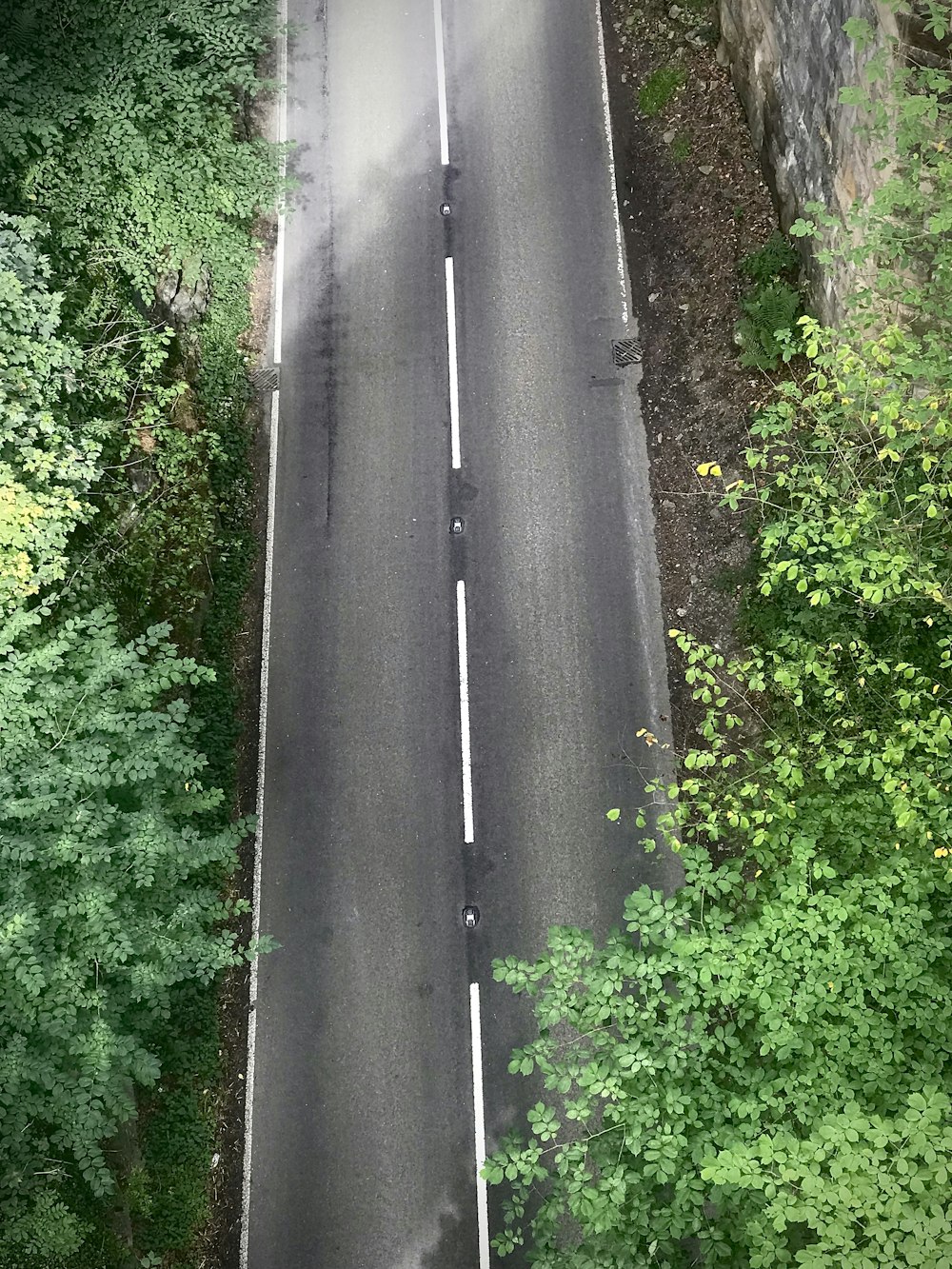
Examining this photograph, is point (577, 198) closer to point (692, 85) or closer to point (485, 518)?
point (692, 85)

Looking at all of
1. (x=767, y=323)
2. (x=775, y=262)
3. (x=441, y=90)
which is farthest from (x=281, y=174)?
(x=767, y=323)

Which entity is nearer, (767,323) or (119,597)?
(119,597)

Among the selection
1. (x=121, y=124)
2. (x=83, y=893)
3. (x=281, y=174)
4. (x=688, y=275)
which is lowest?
(x=83, y=893)

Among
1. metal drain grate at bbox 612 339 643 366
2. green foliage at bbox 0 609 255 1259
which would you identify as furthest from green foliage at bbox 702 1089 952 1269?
metal drain grate at bbox 612 339 643 366

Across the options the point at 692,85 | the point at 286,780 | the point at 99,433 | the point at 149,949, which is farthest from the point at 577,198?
the point at 149,949

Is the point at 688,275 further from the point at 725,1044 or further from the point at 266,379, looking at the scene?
the point at 725,1044

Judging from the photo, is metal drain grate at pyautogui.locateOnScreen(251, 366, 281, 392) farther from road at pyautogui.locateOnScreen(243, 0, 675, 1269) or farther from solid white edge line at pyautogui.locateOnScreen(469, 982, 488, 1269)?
solid white edge line at pyautogui.locateOnScreen(469, 982, 488, 1269)
